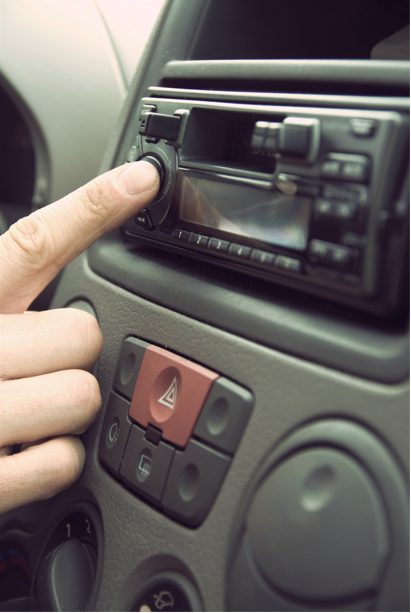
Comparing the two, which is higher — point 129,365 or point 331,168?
point 331,168

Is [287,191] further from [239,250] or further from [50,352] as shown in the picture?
[50,352]

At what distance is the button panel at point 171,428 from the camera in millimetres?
479

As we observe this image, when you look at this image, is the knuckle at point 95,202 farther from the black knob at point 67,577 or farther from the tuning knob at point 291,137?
the black knob at point 67,577

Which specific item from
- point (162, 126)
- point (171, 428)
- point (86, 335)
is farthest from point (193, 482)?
point (162, 126)

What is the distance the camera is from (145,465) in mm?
531

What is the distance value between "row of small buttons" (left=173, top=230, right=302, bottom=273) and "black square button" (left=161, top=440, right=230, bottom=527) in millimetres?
135

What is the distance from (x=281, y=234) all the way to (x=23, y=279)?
Result: 0.23 meters

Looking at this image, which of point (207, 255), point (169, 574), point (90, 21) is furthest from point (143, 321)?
point (90, 21)

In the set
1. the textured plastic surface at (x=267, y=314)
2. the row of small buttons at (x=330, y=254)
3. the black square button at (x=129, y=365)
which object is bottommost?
the black square button at (x=129, y=365)

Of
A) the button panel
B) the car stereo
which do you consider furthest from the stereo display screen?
the button panel

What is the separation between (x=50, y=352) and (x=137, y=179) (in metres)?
0.16

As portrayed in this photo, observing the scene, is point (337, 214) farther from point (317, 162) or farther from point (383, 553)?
point (383, 553)

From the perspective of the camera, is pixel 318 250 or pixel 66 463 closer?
pixel 318 250

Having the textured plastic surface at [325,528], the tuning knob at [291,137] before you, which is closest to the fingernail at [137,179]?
the tuning knob at [291,137]
